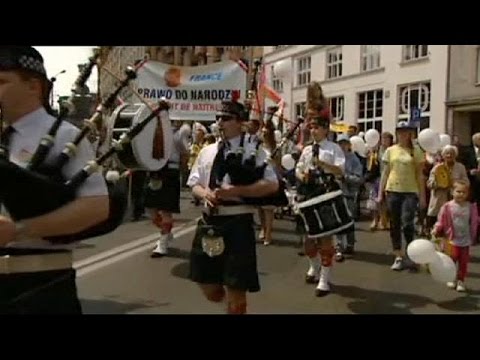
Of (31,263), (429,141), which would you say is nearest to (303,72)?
(429,141)

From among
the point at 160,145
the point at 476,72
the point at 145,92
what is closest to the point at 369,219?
the point at 145,92

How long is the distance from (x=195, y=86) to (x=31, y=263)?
691 cm

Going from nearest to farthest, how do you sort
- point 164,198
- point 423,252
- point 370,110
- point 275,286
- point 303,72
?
1. point 423,252
2. point 275,286
3. point 164,198
4. point 370,110
5. point 303,72

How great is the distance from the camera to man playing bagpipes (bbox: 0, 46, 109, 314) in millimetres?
2104

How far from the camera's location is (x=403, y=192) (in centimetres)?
644

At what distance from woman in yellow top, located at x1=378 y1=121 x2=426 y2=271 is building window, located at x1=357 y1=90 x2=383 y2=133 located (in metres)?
12.9

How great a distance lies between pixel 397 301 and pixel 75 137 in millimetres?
3690

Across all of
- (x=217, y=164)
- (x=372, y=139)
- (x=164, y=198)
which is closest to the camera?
(x=217, y=164)

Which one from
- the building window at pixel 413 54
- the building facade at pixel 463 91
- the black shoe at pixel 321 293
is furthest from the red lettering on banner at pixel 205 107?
the building window at pixel 413 54

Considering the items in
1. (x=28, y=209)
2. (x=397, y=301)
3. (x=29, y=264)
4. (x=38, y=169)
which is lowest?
(x=397, y=301)

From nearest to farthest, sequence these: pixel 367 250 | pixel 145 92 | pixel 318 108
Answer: pixel 318 108 → pixel 367 250 → pixel 145 92

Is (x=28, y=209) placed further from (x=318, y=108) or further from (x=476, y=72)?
(x=476, y=72)

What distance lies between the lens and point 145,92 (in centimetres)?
864

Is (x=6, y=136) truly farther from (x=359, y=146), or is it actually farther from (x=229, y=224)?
(x=359, y=146)
